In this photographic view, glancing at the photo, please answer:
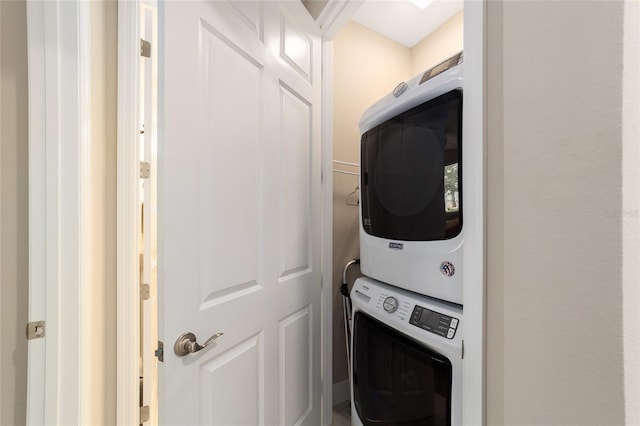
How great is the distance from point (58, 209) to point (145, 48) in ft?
2.43

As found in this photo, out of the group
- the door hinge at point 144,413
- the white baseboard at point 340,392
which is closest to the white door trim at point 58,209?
the door hinge at point 144,413

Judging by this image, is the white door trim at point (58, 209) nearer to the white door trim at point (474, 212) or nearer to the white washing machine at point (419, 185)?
the white washing machine at point (419, 185)

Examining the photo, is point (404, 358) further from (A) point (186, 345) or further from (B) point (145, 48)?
(B) point (145, 48)

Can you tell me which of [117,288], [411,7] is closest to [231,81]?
[117,288]

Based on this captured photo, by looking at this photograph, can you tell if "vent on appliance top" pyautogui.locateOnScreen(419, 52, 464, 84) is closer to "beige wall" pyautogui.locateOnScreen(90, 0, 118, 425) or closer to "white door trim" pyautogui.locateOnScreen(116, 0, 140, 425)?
"white door trim" pyautogui.locateOnScreen(116, 0, 140, 425)

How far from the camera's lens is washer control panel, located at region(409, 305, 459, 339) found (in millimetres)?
718

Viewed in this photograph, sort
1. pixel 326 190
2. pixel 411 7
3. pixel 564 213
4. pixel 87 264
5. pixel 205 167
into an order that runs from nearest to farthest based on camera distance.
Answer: pixel 564 213 < pixel 205 167 < pixel 87 264 < pixel 326 190 < pixel 411 7

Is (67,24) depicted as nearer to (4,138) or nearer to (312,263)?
(4,138)

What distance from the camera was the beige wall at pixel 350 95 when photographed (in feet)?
5.81

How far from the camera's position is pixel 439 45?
189 cm

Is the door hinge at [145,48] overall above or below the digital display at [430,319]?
above

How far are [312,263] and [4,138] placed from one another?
4.08 ft

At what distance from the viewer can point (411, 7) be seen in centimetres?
173

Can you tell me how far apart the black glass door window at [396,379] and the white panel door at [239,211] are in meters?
0.34
